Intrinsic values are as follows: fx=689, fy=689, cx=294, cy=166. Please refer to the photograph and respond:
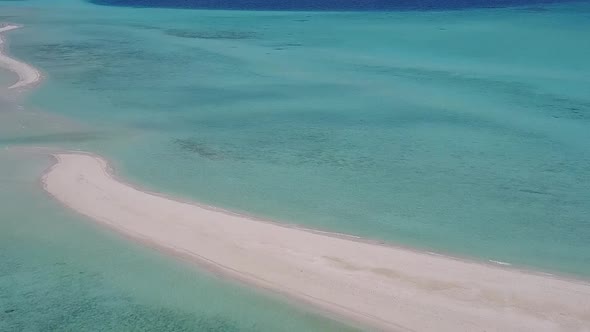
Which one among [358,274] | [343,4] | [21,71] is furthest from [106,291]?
[343,4]

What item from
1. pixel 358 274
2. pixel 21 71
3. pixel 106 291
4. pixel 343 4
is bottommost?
pixel 21 71

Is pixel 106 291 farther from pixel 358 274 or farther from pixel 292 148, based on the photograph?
pixel 292 148

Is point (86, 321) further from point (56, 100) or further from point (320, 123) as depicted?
point (56, 100)

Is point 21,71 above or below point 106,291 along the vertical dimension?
below

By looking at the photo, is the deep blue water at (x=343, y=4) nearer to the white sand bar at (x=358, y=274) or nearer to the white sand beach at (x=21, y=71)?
the white sand beach at (x=21, y=71)

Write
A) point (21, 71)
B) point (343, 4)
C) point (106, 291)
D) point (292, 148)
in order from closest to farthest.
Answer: point (106, 291), point (292, 148), point (21, 71), point (343, 4)

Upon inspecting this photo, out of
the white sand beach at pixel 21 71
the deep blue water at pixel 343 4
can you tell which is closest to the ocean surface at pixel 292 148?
the white sand beach at pixel 21 71

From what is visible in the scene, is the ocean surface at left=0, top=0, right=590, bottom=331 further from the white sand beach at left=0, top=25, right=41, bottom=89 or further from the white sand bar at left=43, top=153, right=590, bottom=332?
the white sand beach at left=0, top=25, right=41, bottom=89

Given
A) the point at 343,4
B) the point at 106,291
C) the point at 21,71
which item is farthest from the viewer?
the point at 343,4
